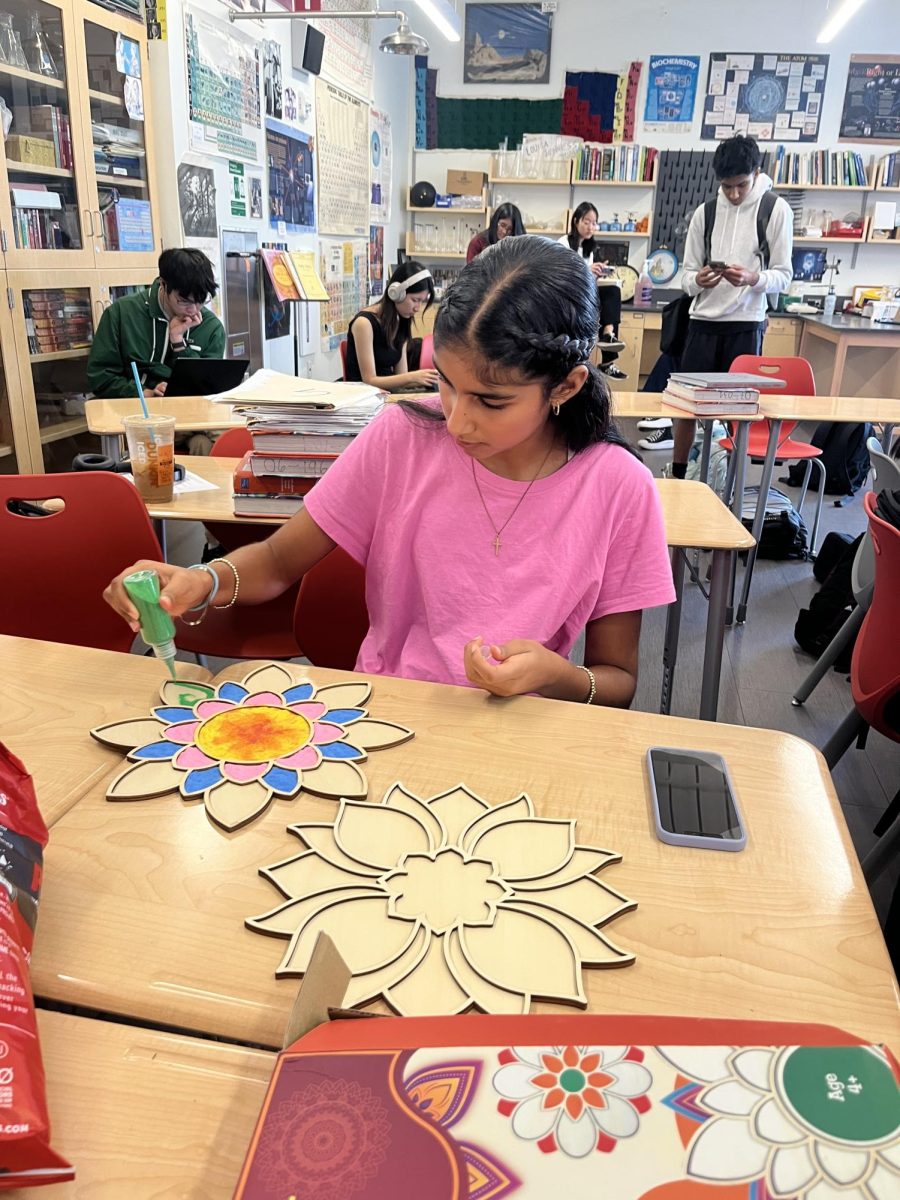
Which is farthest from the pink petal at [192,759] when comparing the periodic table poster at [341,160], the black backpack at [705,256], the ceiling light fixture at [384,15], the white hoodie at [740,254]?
the periodic table poster at [341,160]

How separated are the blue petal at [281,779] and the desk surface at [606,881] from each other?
15 millimetres

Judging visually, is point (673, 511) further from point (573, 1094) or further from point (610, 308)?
point (610, 308)

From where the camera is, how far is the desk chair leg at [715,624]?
193 cm

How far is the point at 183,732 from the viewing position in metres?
0.86

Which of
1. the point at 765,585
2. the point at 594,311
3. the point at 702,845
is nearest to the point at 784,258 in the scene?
the point at 765,585

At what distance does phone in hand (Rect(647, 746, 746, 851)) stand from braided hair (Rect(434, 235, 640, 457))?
1.59 ft

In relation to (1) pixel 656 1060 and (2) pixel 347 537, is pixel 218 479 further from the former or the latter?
(1) pixel 656 1060

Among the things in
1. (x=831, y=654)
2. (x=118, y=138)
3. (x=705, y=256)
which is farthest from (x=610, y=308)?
(x=831, y=654)

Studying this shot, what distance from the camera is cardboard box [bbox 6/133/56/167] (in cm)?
304

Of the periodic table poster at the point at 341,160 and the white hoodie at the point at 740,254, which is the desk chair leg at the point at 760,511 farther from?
the periodic table poster at the point at 341,160

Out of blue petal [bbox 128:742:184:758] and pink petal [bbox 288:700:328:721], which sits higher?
pink petal [bbox 288:700:328:721]

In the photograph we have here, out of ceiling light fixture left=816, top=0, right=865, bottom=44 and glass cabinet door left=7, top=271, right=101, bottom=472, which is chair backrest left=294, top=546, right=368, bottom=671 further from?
ceiling light fixture left=816, top=0, right=865, bottom=44

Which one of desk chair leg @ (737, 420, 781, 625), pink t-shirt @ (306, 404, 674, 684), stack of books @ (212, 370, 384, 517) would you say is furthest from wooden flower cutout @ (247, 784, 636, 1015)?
desk chair leg @ (737, 420, 781, 625)

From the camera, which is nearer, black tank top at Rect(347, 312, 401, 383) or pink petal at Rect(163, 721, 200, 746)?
pink petal at Rect(163, 721, 200, 746)
